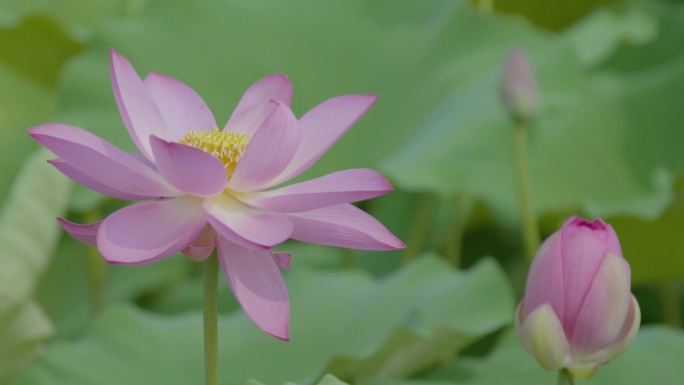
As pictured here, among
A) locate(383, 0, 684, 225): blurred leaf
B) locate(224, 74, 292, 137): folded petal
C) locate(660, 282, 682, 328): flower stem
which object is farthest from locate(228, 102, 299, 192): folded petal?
locate(660, 282, 682, 328): flower stem

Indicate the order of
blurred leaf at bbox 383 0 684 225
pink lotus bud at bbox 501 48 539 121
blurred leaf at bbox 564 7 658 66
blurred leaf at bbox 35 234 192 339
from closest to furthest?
pink lotus bud at bbox 501 48 539 121
blurred leaf at bbox 383 0 684 225
blurred leaf at bbox 35 234 192 339
blurred leaf at bbox 564 7 658 66

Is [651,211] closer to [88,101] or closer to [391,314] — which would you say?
[391,314]

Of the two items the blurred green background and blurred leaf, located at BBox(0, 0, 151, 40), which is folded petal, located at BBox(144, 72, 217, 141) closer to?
the blurred green background

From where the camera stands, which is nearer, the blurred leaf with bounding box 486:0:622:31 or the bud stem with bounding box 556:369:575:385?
the bud stem with bounding box 556:369:575:385

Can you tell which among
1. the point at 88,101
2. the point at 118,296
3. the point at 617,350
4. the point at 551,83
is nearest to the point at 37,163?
the point at 88,101

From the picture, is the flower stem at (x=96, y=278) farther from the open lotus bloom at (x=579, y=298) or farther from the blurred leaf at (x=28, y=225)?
the open lotus bloom at (x=579, y=298)

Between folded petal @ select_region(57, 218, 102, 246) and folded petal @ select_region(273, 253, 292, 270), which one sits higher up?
folded petal @ select_region(57, 218, 102, 246)

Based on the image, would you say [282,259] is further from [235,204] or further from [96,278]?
[96,278]

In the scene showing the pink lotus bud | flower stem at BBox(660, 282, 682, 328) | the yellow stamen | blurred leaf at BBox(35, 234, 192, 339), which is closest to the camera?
the yellow stamen
